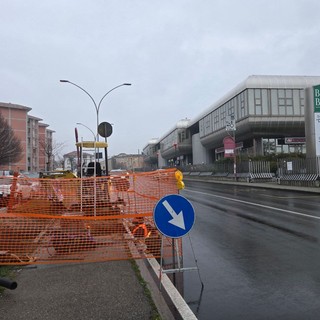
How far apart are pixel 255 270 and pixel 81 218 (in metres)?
2.98

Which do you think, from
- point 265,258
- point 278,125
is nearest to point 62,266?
point 265,258

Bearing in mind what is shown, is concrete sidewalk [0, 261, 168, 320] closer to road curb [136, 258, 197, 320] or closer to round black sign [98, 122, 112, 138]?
road curb [136, 258, 197, 320]

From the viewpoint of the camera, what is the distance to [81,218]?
665 cm

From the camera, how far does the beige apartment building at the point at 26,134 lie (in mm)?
99812

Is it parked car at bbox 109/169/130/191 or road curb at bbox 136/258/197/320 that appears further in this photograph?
parked car at bbox 109/169/130/191

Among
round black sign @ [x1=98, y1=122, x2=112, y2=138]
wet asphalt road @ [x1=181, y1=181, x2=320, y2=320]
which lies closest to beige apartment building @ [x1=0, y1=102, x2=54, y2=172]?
round black sign @ [x1=98, y1=122, x2=112, y2=138]

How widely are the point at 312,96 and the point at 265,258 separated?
25.2m

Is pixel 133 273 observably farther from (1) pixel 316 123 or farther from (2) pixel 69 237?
(1) pixel 316 123

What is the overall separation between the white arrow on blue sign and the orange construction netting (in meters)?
0.93

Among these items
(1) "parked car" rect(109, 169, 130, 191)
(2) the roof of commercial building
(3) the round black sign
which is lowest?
(1) "parked car" rect(109, 169, 130, 191)

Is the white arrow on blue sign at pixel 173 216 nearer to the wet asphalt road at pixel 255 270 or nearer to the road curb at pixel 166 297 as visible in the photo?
the wet asphalt road at pixel 255 270

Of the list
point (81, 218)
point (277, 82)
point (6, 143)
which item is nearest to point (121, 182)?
point (81, 218)

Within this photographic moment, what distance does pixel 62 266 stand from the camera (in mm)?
6348

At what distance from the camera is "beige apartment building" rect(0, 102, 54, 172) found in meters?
99.8
